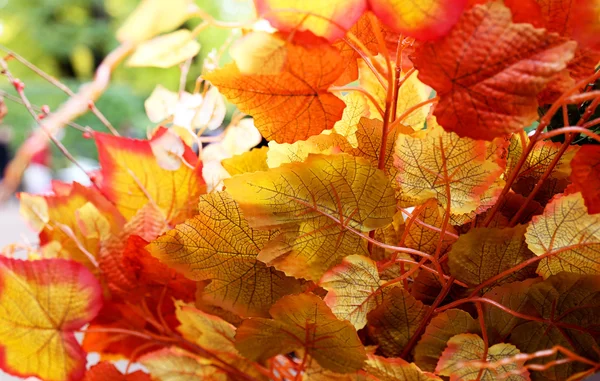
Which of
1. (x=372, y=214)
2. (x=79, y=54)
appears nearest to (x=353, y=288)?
(x=372, y=214)

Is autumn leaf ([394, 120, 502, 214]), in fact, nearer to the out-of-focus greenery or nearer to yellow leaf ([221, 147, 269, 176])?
yellow leaf ([221, 147, 269, 176])

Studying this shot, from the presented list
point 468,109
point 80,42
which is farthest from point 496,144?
point 80,42

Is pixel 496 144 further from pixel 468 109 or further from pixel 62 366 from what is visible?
pixel 62 366

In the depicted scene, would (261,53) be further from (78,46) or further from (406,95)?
(78,46)

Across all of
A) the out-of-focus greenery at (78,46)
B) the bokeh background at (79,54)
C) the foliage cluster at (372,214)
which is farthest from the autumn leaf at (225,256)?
the out-of-focus greenery at (78,46)

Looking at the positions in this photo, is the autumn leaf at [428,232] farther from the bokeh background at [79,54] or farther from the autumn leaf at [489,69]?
the bokeh background at [79,54]

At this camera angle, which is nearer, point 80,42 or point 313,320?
point 313,320
